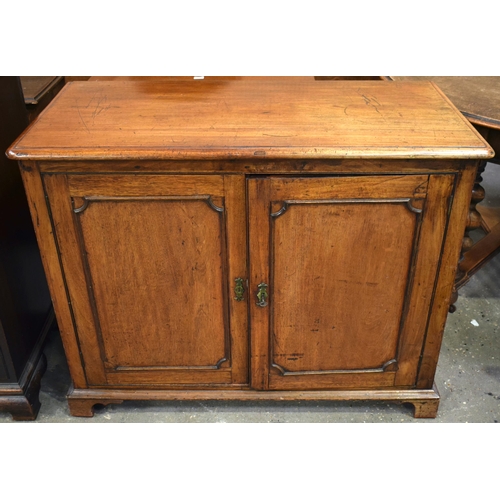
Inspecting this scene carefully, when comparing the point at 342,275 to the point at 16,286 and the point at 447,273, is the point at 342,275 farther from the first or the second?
the point at 16,286

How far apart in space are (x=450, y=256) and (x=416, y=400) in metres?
0.60

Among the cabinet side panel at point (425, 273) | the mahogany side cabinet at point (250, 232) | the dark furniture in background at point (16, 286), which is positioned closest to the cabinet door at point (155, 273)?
the mahogany side cabinet at point (250, 232)

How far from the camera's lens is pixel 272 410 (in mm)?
2172

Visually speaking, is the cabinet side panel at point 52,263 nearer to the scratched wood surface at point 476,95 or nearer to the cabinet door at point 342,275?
the cabinet door at point 342,275

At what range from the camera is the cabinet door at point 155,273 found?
5.50ft

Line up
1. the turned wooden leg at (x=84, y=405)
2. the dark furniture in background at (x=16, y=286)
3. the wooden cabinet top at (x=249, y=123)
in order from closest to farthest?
the wooden cabinet top at (x=249, y=123) → the dark furniture in background at (x=16, y=286) → the turned wooden leg at (x=84, y=405)

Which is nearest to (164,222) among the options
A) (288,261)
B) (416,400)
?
(288,261)

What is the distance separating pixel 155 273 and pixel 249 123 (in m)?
0.55

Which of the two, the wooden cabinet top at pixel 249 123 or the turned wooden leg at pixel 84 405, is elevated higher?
the wooden cabinet top at pixel 249 123

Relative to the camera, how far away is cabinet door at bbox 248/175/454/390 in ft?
5.46

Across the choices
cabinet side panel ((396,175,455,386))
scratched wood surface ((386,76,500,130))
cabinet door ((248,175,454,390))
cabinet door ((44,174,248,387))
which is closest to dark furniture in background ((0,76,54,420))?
cabinet door ((44,174,248,387))

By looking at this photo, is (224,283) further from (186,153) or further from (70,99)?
(70,99)

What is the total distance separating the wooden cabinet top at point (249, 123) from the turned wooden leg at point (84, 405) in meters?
0.95

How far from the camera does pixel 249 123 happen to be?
174cm
